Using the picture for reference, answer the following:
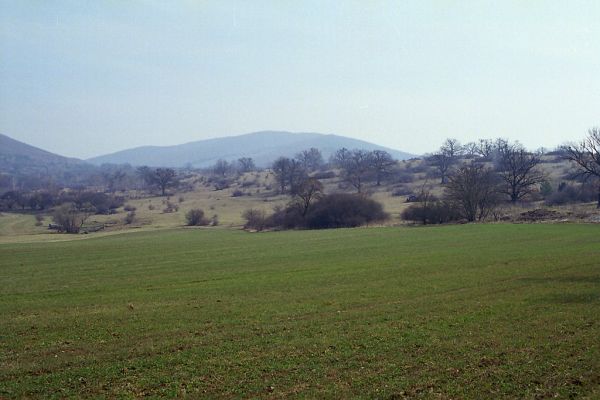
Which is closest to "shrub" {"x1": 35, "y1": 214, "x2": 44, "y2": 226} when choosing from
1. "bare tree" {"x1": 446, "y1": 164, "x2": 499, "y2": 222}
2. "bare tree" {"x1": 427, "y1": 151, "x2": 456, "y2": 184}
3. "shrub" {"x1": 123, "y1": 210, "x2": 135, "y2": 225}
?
"shrub" {"x1": 123, "y1": 210, "x2": 135, "y2": 225}

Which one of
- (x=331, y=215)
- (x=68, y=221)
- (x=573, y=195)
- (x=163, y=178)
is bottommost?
(x=331, y=215)

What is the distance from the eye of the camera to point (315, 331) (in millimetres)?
16750

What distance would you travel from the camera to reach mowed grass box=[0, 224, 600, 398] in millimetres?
11938

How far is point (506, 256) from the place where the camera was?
35562 mm

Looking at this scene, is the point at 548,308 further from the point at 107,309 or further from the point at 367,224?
the point at 367,224

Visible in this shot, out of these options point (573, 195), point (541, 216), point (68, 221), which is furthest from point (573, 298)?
point (68, 221)

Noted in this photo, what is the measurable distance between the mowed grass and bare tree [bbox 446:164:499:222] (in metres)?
48.1

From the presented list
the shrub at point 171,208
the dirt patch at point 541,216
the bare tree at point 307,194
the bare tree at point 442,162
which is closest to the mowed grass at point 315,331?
the dirt patch at point 541,216

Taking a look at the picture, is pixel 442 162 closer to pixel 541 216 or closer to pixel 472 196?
pixel 472 196

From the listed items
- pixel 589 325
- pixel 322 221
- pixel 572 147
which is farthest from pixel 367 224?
pixel 589 325

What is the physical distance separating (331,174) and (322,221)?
88712 millimetres

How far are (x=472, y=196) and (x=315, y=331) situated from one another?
2792 inches

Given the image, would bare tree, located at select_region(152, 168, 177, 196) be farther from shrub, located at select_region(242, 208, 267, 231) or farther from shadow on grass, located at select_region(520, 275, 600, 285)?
shadow on grass, located at select_region(520, 275, 600, 285)

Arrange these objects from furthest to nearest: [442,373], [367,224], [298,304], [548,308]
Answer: [367,224] → [298,304] → [548,308] → [442,373]
